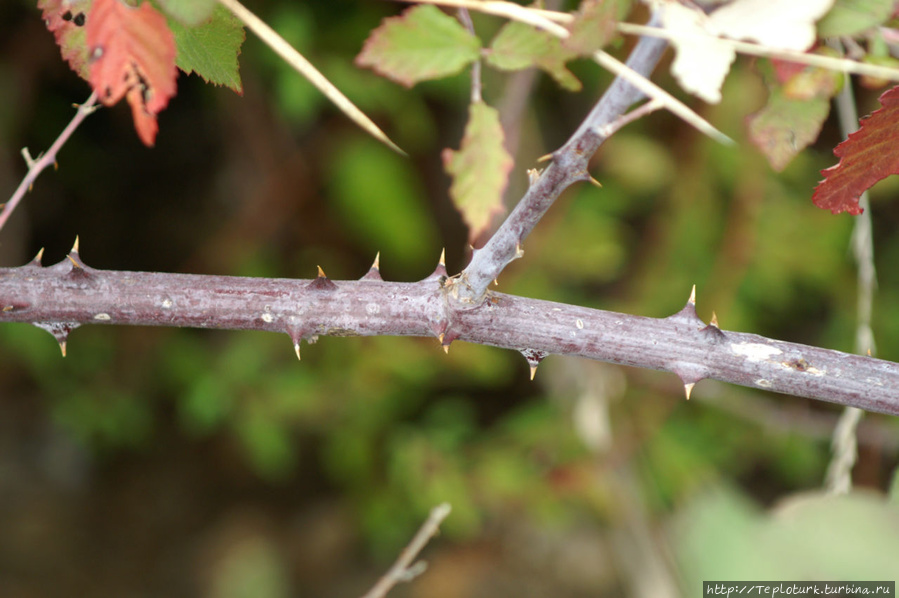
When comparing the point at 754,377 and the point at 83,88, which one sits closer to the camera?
the point at 754,377

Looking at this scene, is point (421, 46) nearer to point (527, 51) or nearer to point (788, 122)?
point (527, 51)

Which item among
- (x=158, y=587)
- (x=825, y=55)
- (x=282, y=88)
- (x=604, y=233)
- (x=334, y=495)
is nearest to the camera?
(x=825, y=55)

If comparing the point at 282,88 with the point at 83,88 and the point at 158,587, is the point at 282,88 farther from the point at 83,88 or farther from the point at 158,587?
the point at 158,587

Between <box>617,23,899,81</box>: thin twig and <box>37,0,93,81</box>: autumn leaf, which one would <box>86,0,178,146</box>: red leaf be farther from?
<box>617,23,899,81</box>: thin twig

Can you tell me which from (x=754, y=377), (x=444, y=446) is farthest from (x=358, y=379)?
(x=754, y=377)

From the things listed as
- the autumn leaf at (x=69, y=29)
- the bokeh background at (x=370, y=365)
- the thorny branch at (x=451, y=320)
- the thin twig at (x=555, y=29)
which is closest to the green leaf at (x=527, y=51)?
the thin twig at (x=555, y=29)

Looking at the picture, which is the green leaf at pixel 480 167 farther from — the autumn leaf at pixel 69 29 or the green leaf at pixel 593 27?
the autumn leaf at pixel 69 29

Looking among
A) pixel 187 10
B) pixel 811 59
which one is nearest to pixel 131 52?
pixel 187 10
